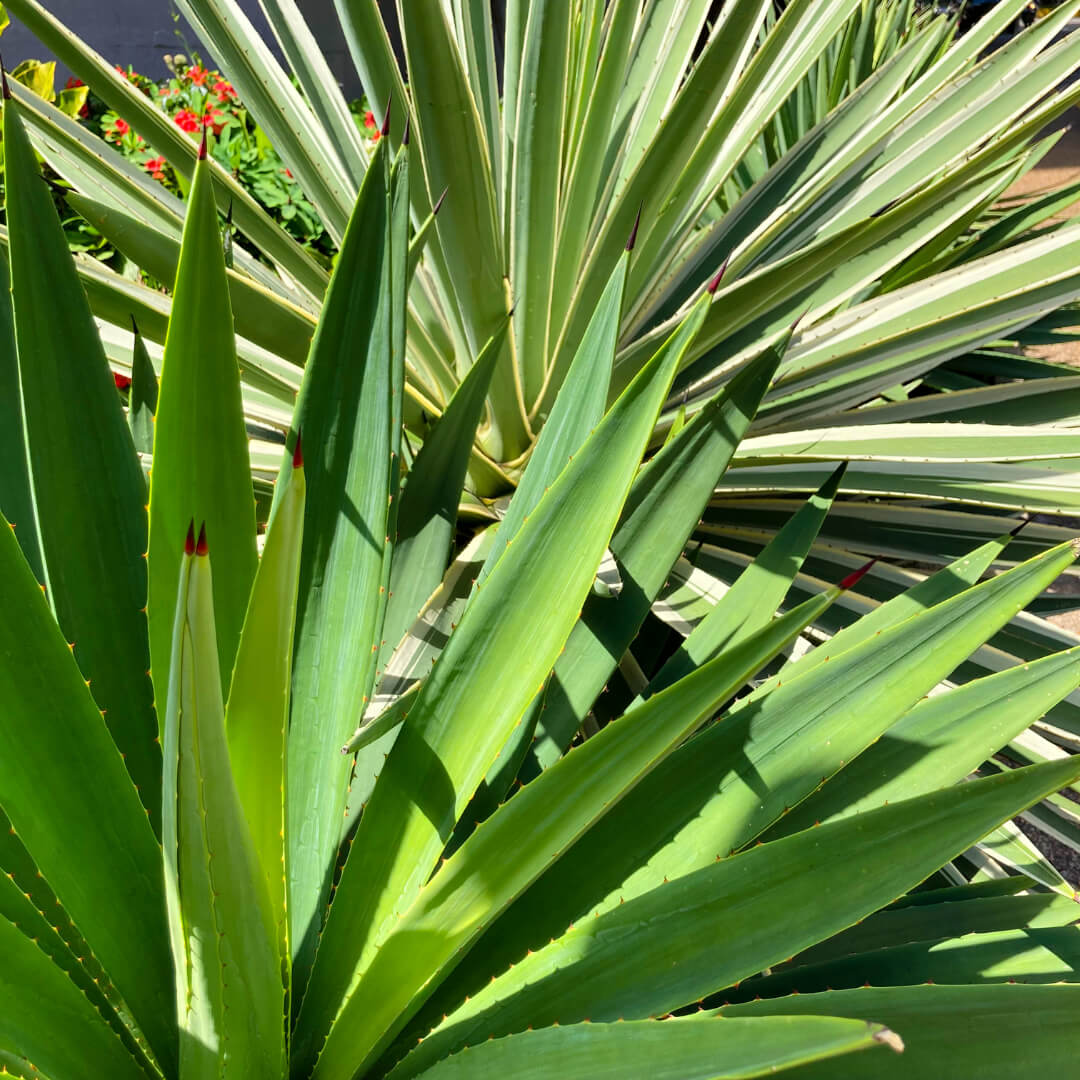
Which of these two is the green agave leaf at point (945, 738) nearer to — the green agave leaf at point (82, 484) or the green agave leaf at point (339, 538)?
the green agave leaf at point (339, 538)

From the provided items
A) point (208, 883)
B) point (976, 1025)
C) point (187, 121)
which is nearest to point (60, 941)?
point (208, 883)

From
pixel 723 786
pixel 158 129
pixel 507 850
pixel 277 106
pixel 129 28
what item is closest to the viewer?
pixel 507 850

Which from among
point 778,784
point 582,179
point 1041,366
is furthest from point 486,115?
point 1041,366

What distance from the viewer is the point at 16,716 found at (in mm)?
534

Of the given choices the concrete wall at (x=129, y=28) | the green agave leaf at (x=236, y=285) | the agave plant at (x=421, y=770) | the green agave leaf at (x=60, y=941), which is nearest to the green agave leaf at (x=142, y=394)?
the green agave leaf at (x=236, y=285)

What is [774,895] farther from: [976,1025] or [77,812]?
[77,812]

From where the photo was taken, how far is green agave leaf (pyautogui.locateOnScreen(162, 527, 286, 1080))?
382 millimetres

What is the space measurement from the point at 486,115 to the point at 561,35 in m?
0.33

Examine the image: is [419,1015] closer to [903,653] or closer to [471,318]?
[903,653]

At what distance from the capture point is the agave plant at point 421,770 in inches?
19.6

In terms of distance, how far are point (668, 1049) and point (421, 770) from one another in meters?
0.25

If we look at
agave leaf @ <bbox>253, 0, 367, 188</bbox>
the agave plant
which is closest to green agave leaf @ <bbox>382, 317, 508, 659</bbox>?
the agave plant

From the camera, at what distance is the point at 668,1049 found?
17.3 inches

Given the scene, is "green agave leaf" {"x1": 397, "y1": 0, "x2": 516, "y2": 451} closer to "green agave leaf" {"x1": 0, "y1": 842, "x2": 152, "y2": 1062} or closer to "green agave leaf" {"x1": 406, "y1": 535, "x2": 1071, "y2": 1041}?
"green agave leaf" {"x1": 406, "y1": 535, "x2": 1071, "y2": 1041}
